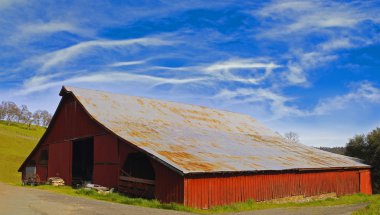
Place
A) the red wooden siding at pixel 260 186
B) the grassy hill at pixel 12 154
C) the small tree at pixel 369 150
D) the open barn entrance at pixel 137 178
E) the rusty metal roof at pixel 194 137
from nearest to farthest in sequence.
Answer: the red wooden siding at pixel 260 186 → the open barn entrance at pixel 137 178 → the rusty metal roof at pixel 194 137 → the small tree at pixel 369 150 → the grassy hill at pixel 12 154

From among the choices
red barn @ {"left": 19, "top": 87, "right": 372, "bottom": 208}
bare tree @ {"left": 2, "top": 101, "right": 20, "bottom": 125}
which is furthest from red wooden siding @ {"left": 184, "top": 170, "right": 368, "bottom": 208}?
bare tree @ {"left": 2, "top": 101, "right": 20, "bottom": 125}

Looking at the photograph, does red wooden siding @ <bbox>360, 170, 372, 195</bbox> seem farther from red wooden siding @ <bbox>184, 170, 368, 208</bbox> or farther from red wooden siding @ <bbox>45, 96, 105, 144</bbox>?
red wooden siding @ <bbox>45, 96, 105, 144</bbox>

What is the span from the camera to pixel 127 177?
22.9m

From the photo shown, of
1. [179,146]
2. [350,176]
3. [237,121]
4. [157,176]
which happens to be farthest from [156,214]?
[237,121]

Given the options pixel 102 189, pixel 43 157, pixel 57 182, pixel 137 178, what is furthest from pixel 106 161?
pixel 43 157

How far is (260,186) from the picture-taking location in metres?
22.8

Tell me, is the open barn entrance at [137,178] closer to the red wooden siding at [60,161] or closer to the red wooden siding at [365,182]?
the red wooden siding at [60,161]

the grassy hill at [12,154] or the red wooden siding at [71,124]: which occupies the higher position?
the red wooden siding at [71,124]

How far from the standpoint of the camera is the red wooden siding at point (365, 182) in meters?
33.3

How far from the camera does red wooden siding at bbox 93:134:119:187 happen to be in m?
24.0

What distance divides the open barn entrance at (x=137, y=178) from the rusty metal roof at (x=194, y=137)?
74.9 inches

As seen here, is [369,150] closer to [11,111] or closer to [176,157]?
[176,157]

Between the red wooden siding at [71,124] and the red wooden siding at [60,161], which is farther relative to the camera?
the red wooden siding at [60,161]

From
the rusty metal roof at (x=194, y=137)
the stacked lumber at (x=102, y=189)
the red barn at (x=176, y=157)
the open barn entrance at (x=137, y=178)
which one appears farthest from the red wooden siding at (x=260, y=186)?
the stacked lumber at (x=102, y=189)
